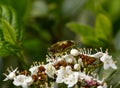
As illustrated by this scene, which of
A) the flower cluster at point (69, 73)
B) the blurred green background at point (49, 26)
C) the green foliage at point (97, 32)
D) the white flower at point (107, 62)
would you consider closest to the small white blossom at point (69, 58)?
the flower cluster at point (69, 73)

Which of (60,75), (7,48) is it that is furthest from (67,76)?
(7,48)

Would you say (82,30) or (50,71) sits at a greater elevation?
(82,30)

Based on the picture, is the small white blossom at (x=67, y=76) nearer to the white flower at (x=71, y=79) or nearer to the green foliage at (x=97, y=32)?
the white flower at (x=71, y=79)

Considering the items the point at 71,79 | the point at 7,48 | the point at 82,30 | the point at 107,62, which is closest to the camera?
the point at 71,79

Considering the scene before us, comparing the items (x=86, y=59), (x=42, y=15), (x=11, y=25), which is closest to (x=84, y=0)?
(x=42, y=15)

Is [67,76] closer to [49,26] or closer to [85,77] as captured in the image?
[85,77]

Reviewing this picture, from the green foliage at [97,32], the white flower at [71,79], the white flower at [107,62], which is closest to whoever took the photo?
the white flower at [71,79]

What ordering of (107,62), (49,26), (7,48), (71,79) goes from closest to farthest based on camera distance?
(71,79)
(107,62)
(7,48)
(49,26)
